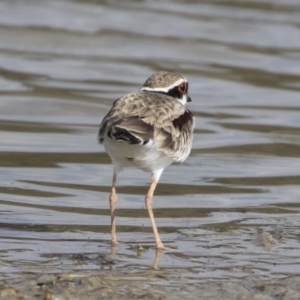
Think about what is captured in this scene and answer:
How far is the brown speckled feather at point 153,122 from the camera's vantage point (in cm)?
681

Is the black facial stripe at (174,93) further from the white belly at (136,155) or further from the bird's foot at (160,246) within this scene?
the bird's foot at (160,246)

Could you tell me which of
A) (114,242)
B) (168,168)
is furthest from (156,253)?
(168,168)

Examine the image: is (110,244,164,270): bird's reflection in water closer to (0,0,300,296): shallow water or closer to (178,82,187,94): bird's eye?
(0,0,300,296): shallow water

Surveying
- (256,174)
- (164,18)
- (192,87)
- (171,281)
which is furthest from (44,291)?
(164,18)

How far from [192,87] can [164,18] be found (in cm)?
486

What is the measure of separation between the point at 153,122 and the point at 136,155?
0.30 metres

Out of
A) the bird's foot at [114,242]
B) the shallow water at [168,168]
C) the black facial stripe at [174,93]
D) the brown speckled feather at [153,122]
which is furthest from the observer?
the black facial stripe at [174,93]

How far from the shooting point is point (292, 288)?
6035 millimetres

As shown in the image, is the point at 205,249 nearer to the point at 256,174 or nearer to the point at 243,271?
the point at 243,271

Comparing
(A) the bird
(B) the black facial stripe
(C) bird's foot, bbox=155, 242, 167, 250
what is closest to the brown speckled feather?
(A) the bird

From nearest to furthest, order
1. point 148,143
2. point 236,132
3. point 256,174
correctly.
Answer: point 148,143, point 256,174, point 236,132

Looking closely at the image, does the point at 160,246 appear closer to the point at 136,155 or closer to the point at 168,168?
the point at 136,155

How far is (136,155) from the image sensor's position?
7.16 m

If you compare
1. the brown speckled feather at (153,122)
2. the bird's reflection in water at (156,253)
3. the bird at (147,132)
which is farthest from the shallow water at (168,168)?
the brown speckled feather at (153,122)
